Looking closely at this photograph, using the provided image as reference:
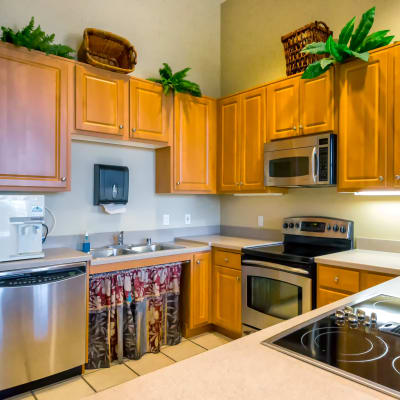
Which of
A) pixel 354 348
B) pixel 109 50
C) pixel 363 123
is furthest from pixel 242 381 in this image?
pixel 109 50

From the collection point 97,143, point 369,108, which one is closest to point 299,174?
point 369,108

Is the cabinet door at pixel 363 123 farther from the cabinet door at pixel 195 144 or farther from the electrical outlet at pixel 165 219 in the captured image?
the electrical outlet at pixel 165 219

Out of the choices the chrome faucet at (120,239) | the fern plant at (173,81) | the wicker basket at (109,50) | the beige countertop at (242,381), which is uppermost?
the wicker basket at (109,50)

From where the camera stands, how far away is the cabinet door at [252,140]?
313 centimetres

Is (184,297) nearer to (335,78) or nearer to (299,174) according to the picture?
(299,174)

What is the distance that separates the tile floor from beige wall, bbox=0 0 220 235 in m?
1.14

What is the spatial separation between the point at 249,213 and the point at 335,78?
64.3 inches

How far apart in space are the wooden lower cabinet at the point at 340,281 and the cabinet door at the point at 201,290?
1.11 m

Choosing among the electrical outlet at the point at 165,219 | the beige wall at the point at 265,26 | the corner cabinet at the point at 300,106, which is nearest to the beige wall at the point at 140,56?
the electrical outlet at the point at 165,219

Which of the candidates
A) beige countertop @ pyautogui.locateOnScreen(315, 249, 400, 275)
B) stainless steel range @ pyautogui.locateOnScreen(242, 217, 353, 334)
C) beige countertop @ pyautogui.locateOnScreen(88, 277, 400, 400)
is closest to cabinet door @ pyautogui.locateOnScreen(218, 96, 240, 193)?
stainless steel range @ pyautogui.locateOnScreen(242, 217, 353, 334)

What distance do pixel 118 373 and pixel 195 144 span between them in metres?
2.14

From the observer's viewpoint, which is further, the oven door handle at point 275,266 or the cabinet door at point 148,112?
the cabinet door at point 148,112

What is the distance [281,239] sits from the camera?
3.32 metres

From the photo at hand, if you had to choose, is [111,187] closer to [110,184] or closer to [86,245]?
[110,184]
